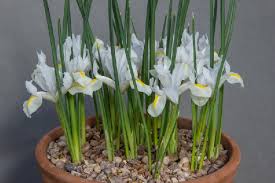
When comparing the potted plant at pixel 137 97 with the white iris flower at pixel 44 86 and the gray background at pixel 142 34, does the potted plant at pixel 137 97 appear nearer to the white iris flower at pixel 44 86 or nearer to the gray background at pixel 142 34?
the white iris flower at pixel 44 86

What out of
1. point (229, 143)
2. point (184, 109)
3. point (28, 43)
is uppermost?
point (28, 43)

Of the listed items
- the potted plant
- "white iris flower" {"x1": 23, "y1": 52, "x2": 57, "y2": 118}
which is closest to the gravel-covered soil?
the potted plant

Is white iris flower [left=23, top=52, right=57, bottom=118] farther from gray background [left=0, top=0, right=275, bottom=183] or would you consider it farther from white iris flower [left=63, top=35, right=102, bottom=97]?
gray background [left=0, top=0, right=275, bottom=183]

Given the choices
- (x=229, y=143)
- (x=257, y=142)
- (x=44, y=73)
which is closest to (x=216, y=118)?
(x=229, y=143)

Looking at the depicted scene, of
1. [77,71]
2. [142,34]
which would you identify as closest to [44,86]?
[77,71]

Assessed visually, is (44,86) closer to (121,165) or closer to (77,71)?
(77,71)

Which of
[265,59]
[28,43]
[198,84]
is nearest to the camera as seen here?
[198,84]

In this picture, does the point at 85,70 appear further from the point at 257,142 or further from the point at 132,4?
the point at 257,142

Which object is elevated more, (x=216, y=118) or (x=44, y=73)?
(x=44, y=73)
